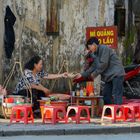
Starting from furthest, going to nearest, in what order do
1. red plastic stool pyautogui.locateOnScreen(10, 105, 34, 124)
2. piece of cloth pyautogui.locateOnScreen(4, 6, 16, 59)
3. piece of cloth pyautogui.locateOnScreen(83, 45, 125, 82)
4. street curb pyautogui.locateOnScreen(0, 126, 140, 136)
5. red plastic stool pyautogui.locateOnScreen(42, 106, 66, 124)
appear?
piece of cloth pyautogui.locateOnScreen(4, 6, 16, 59)
piece of cloth pyautogui.locateOnScreen(83, 45, 125, 82)
red plastic stool pyautogui.locateOnScreen(10, 105, 34, 124)
red plastic stool pyautogui.locateOnScreen(42, 106, 66, 124)
street curb pyautogui.locateOnScreen(0, 126, 140, 136)

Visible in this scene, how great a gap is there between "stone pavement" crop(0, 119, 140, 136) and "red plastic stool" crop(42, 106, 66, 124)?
0.18m

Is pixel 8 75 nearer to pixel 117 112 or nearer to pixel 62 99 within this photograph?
pixel 62 99

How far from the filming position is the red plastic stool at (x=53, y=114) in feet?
40.1

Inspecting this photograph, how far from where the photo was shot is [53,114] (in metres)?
12.2

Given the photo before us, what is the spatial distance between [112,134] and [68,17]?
423 centimetres

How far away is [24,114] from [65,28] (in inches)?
126

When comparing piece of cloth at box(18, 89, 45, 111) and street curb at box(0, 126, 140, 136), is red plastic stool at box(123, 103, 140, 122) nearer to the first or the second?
street curb at box(0, 126, 140, 136)

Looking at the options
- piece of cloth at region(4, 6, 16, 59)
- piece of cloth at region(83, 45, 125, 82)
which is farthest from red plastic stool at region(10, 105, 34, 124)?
piece of cloth at region(4, 6, 16, 59)

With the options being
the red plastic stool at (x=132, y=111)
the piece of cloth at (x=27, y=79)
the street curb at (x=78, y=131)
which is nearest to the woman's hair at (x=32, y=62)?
the piece of cloth at (x=27, y=79)

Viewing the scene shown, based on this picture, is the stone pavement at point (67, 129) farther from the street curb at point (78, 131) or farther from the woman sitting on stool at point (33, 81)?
the woman sitting on stool at point (33, 81)

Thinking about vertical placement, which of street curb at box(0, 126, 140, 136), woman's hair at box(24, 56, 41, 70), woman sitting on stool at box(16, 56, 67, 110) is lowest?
street curb at box(0, 126, 140, 136)

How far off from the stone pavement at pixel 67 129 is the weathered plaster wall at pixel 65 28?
9.56 ft

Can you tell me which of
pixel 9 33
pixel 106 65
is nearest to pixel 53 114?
pixel 106 65

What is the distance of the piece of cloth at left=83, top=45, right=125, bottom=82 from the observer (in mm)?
13195
